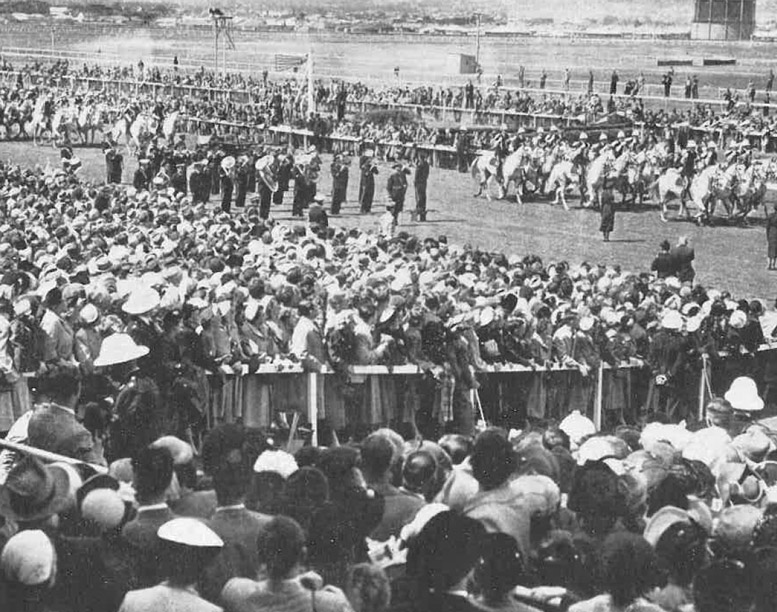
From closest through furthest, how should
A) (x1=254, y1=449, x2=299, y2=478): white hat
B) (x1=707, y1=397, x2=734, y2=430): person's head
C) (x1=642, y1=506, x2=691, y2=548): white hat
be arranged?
1. (x1=642, y1=506, x2=691, y2=548): white hat
2. (x1=254, y1=449, x2=299, y2=478): white hat
3. (x1=707, y1=397, x2=734, y2=430): person's head

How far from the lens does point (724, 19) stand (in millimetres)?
103625

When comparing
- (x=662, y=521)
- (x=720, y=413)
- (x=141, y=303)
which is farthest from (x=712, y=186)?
(x=662, y=521)

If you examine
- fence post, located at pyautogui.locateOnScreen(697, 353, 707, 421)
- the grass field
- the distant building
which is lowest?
the grass field

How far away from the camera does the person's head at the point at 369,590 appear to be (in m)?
5.26

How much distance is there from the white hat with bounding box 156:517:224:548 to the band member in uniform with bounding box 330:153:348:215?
2071 cm

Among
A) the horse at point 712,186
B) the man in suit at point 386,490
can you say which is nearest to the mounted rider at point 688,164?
the horse at point 712,186

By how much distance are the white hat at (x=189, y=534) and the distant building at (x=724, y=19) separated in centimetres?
10375

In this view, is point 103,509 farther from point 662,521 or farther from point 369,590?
point 662,521

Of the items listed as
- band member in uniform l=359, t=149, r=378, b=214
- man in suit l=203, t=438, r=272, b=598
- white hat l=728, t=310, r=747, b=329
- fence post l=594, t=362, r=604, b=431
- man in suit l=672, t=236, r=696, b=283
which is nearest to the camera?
man in suit l=203, t=438, r=272, b=598

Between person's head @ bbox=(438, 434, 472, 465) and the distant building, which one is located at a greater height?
the distant building

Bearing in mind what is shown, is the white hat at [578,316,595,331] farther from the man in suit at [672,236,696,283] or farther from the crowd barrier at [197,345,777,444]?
the man in suit at [672,236,696,283]

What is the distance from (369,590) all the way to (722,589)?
151 cm

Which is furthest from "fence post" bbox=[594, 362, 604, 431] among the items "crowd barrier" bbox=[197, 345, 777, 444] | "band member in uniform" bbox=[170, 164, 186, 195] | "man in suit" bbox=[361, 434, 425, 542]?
"band member in uniform" bbox=[170, 164, 186, 195]

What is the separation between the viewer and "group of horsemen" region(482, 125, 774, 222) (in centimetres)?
2592
